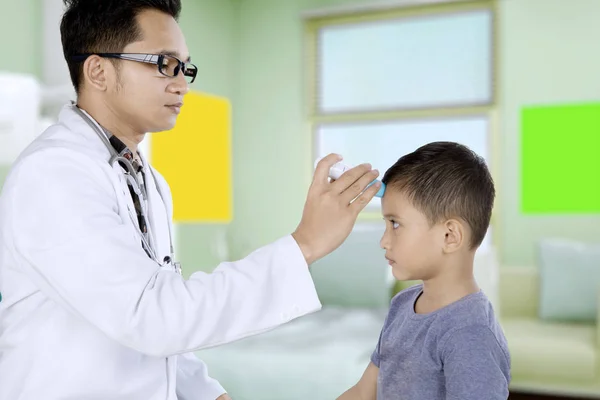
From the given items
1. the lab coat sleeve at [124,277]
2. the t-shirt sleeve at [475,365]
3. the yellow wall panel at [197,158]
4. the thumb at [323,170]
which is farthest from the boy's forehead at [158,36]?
the yellow wall panel at [197,158]

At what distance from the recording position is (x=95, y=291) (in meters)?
1.00

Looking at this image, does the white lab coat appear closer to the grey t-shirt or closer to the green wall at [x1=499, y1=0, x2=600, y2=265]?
the grey t-shirt

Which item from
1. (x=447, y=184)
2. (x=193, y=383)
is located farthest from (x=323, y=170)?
(x=193, y=383)

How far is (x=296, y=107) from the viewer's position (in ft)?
17.3

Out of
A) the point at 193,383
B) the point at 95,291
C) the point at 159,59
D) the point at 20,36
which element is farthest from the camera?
the point at 20,36

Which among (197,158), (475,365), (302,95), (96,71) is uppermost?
(302,95)

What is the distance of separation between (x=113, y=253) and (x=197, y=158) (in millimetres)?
3494

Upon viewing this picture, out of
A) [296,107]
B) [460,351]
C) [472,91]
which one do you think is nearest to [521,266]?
[472,91]

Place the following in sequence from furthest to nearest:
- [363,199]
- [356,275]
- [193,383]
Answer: [356,275]
[193,383]
[363,199]

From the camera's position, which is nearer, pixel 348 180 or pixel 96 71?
pixel 348 180

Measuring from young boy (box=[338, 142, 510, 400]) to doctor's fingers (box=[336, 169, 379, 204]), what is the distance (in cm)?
12

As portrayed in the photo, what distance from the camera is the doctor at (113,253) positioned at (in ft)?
3.30

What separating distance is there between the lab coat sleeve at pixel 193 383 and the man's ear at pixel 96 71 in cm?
63

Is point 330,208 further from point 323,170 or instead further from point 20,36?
point 20,36
